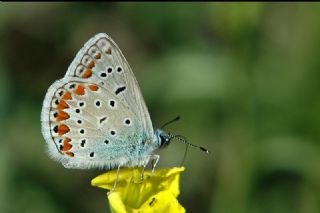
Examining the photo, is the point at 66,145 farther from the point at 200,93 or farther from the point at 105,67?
the point at 200,93

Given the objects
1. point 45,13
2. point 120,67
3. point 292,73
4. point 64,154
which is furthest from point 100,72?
point 45,13

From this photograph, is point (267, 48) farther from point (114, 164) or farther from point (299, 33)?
point (114, 164)

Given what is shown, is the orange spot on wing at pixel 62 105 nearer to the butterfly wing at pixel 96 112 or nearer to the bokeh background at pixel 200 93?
the butterfly wing at pixel 96 112

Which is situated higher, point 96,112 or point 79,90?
point 79,90

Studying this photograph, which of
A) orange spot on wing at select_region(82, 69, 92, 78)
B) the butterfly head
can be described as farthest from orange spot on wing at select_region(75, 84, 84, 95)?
the butterfly head

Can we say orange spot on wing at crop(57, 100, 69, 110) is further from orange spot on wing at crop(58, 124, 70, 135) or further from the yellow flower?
the yellow flower

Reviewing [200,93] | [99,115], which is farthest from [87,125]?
[200,93]
